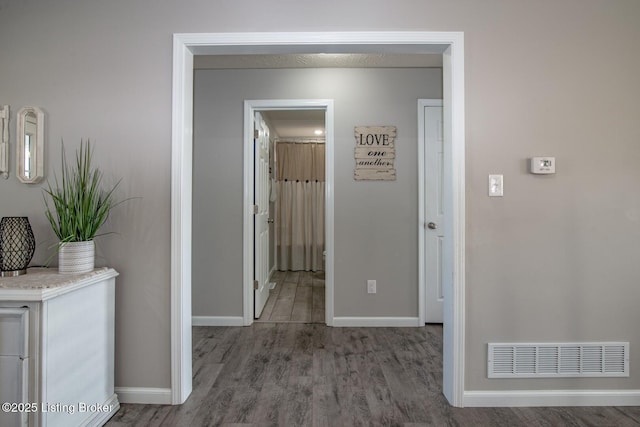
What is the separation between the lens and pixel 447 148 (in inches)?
73.9

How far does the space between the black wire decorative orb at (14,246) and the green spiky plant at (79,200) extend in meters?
0.12

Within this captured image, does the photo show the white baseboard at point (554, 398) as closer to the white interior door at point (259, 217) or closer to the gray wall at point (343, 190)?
the gray wall at point (343, 190)

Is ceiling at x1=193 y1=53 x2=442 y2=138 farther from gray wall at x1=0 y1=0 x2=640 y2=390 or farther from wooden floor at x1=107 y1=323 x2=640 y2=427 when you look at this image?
wooden floor at x1=107 y1=323 x2=640 y2=427

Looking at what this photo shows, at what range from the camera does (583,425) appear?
65.2 inches

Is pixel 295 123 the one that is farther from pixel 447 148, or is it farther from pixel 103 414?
pixel 103 414

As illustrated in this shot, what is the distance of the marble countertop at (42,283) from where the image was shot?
4.37 feet

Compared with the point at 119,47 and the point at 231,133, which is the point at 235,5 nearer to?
the point at 119,47


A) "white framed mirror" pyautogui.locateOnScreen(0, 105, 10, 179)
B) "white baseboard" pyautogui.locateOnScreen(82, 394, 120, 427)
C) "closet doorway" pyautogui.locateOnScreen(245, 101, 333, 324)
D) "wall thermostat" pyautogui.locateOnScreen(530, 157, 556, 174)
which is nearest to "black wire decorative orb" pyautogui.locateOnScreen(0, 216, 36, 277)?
"white framed mirror" pyautogui.locateOnScreen(0, 105, 10, 179)

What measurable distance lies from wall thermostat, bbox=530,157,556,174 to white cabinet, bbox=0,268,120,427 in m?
2.32

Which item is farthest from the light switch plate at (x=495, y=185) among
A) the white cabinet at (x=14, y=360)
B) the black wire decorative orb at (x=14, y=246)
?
the black wire decorative orb at (x=14, y=246)

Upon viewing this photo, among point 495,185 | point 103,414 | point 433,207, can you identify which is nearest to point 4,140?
point 103,414

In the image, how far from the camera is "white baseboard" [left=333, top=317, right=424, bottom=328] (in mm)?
3023

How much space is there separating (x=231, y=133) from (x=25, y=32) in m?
1.49

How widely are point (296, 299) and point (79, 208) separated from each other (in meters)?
2.64
